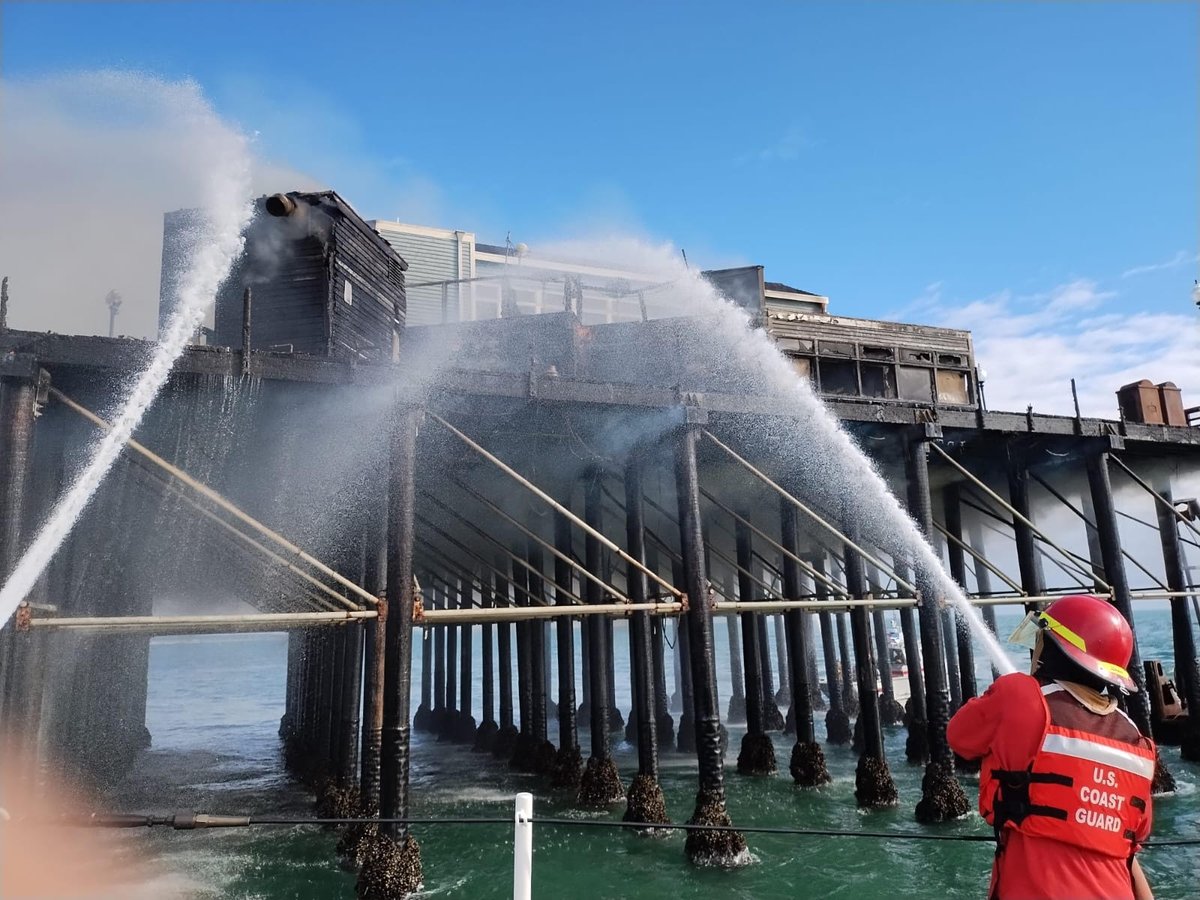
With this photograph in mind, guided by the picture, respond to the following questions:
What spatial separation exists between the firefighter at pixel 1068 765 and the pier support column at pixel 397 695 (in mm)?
7538

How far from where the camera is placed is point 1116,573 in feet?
A: 55.0

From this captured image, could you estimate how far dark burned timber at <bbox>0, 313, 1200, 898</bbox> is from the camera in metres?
9.91

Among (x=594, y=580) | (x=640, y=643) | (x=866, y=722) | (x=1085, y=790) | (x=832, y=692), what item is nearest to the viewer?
(x=1085, y=790)

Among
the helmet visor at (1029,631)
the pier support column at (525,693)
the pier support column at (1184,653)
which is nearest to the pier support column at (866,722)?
the pier support column at (1184,653)

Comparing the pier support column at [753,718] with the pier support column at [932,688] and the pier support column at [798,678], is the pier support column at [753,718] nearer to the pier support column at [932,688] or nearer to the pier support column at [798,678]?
the pier support column at [798,678]

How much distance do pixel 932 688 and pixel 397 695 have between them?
921 centimetres

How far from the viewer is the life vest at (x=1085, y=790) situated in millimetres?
3178

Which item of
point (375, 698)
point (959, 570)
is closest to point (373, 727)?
point (375, 698)

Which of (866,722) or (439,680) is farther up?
Result: (866,722)

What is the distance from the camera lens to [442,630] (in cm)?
3139

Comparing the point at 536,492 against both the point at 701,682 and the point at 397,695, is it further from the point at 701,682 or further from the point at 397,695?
the point at 701,682

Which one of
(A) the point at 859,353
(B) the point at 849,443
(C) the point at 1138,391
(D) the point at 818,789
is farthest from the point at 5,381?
(C) the point at 1138,391

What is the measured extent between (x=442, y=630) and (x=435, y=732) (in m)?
3.75

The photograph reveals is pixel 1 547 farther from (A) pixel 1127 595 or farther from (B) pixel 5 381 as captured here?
(A) pixel 1127 595
